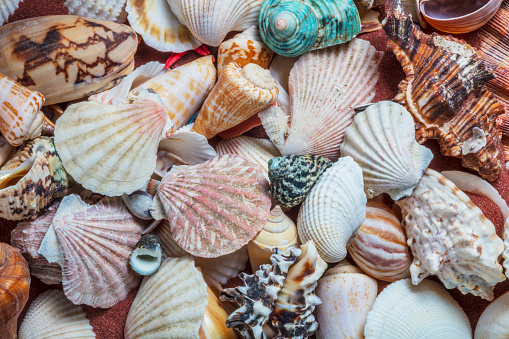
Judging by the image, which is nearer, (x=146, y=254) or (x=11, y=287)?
(x=11, y=287)

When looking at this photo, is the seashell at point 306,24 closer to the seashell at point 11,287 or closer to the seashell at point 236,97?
the seashell at point 236,97

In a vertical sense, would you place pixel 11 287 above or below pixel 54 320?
above

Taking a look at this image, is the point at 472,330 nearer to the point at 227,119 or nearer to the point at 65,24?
the point at 227,119

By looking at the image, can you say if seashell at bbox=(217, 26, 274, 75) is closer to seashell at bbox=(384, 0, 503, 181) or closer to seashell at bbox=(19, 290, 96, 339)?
seashell at bbox=(384, 0, 503, 181)

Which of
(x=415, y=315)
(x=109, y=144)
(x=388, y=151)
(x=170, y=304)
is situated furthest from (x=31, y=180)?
(x=415, y=315)

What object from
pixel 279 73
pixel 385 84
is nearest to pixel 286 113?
pixel 279 73

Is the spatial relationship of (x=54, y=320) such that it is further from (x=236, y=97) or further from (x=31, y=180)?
(x=236, y=97)
